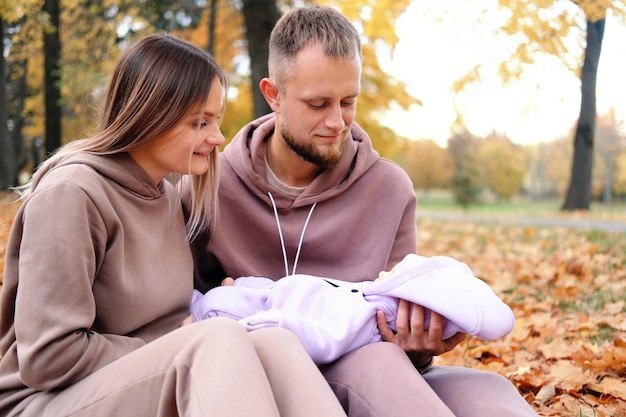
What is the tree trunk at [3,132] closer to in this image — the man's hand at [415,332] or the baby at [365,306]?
the baby at [365,306]

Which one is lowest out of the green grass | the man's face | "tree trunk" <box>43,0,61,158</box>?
the green grass

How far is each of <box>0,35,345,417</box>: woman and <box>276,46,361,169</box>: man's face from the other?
45 cm

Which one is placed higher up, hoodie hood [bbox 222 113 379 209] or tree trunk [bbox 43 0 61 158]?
tree trunk [bbox 43 0 61 158]

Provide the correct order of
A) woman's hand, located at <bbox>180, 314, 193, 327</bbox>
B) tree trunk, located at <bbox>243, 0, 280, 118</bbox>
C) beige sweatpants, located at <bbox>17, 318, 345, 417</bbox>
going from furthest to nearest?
1. tree trunk, located at <bbox>243, 0, 280, 118</bbox>
2. woman's hand, located at <bbox>180, 314, 193, 327</bbox>
3. beige sweatpants, located at <bbox>17, 318, 345, 417</bbox>

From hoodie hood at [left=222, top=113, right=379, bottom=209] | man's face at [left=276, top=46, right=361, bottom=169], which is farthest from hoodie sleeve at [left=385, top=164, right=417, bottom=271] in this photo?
man's face at [left=276, top=46, right=361, bottom=169]

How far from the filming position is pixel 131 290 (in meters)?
1.93

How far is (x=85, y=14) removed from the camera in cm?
1435

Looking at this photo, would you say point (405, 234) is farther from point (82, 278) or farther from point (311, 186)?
point (82, 278)

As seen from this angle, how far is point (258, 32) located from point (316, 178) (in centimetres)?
453

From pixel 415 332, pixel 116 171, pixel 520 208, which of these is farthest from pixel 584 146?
pixel 520 208

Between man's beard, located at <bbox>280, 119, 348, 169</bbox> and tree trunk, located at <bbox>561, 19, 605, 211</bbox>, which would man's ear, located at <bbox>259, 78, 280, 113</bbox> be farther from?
tree trunk, located at <bbox>561, 19, 605, 211</bbox>

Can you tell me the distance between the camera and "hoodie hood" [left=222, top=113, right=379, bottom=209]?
2699mm

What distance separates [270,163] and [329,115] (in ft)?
1.36

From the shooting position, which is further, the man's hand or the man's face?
the man's face
